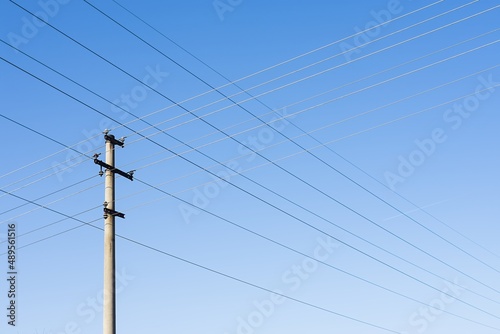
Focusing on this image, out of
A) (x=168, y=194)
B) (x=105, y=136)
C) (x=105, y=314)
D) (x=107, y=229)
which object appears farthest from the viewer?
(x=168, y=194)

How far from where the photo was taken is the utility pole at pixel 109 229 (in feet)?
58.3

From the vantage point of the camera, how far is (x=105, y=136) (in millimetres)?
20234

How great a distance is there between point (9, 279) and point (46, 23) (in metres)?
9.56

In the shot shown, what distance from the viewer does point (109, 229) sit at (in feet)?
62.0

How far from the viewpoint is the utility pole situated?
17766mm

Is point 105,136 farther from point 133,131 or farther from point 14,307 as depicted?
point 14,307

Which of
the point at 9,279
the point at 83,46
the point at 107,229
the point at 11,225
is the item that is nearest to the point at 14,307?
the point at 9,279

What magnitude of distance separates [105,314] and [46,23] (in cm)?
762

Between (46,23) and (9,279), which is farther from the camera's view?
(9,279)

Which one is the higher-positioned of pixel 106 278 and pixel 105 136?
pixel 105 136

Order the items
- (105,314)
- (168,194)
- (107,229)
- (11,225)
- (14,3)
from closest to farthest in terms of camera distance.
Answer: (14,3) → (105,314) → (107,229) → (168,194) → (11,225)

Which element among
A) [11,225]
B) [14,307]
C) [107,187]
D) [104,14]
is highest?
[104,14]

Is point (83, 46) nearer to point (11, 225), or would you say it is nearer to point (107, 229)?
point (107, 229)

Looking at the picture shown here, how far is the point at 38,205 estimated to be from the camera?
2138cm
